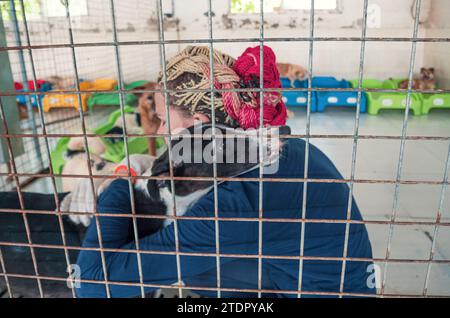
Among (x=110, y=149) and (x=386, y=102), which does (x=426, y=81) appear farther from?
(x=110, y=149)

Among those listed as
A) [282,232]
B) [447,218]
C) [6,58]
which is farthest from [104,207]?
[447,218]

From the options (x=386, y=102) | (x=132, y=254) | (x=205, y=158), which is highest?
(x=205, y=158)

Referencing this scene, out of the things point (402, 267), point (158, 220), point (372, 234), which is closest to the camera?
point (158, 220)

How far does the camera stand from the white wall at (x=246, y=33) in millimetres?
4941

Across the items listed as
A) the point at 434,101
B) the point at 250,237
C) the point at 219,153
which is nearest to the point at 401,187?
the point at 250,237

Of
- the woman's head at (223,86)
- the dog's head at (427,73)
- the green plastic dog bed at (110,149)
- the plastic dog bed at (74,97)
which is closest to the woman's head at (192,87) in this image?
the woman's head at (223,86)

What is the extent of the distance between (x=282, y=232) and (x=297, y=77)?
428 centimetres

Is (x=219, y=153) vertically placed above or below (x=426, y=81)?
above

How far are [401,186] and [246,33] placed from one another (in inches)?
140

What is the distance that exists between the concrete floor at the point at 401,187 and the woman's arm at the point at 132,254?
889 mm

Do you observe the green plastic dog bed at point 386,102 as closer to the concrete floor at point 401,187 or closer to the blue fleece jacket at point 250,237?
the concrete floor at point 401,187

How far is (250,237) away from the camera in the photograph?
867 mm

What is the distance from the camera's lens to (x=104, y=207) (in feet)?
2.94
